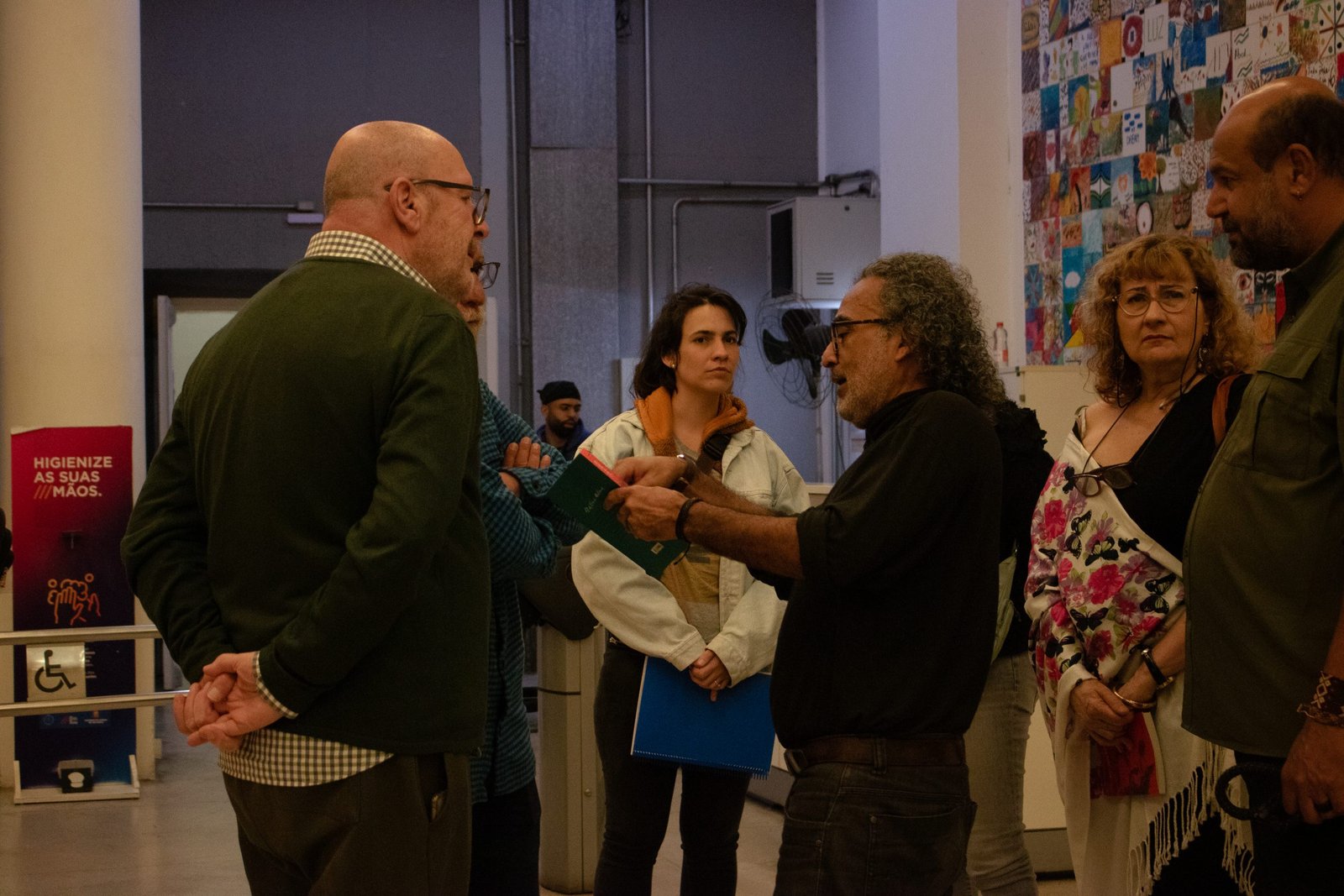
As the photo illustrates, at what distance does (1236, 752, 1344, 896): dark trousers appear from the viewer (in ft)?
5.54

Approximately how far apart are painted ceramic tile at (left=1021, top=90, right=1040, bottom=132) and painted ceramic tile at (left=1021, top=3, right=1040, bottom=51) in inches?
7.7

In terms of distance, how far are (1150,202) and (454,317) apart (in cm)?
405

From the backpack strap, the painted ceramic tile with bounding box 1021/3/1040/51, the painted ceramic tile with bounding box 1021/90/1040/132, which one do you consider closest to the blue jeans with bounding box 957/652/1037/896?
the backpack strap

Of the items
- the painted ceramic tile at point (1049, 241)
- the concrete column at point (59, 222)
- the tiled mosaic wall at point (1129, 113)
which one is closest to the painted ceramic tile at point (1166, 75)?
the tiled mosaic wall at point (1129, 113)

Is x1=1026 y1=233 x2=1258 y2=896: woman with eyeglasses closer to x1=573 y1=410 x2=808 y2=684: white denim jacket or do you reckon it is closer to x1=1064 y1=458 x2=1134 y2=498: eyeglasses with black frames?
x1=1064 y1=458 x2=1134 y2=498: eyeglasses with black frames

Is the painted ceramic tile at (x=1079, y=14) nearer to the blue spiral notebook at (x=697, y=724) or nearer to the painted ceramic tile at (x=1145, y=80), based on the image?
the painted ceramic tile at (x=1145, y=80)

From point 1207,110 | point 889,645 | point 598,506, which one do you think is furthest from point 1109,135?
point 889,645

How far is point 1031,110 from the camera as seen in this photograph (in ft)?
19.6

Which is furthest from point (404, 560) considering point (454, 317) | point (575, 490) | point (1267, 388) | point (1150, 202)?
point (1150, 202)

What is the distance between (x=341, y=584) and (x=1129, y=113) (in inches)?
176

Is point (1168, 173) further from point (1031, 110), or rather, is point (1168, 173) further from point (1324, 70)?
point (1031, 110)

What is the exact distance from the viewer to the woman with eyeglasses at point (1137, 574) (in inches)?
89.8

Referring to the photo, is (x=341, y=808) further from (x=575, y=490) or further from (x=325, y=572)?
(x=575, y=490)

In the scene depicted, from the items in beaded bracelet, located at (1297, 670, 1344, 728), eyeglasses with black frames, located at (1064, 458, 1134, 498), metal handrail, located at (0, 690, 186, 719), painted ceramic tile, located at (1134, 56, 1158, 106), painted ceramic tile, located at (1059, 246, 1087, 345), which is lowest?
metal handrail, located at (0, 690, 186, 719)
